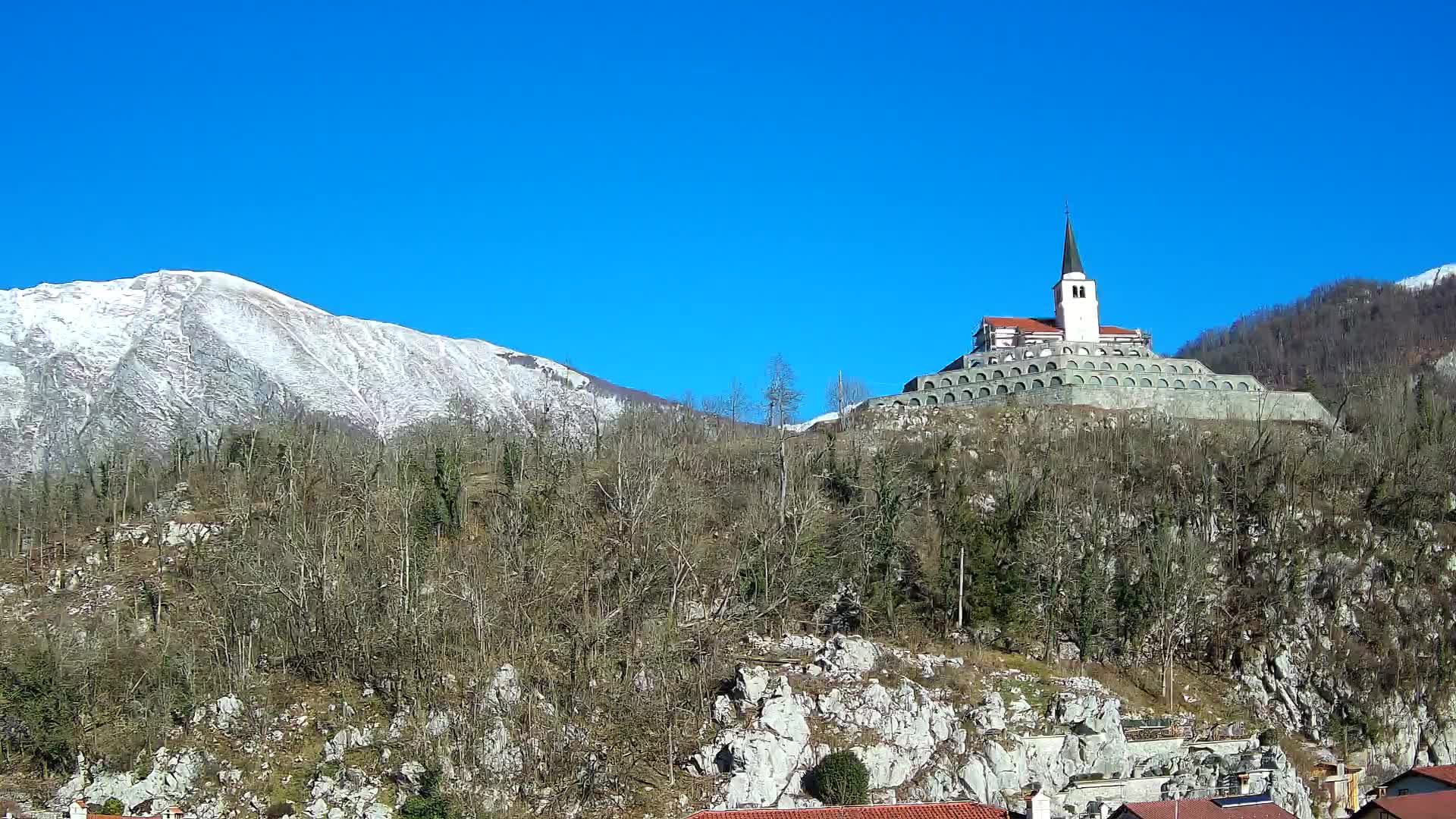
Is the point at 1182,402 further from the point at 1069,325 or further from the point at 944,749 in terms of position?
the point at 944,749

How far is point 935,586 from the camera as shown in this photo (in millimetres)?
60656

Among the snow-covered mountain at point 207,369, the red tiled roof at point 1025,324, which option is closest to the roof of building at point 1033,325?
the red tiled roof at point 1025,324

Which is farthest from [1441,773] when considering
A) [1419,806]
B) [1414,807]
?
[1414,807]

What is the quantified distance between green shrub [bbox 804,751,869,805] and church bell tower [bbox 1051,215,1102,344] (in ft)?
176

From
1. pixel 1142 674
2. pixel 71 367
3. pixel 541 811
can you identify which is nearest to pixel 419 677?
pixel 541 811

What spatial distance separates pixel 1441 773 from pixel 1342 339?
138 metres

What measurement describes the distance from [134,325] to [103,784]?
376ft

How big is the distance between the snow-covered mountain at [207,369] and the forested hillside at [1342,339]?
243ft

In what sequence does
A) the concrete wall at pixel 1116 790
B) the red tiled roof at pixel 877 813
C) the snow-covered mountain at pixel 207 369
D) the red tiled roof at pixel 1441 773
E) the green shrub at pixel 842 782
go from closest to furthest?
the red tiled roof at pixel 877 813 < the green shrub at pixel 842 782 < the red tiled roof at pixel 1441 773 < the concrete wall at pixel 1116 790 < the snow-covered mountain at pixel 207 369

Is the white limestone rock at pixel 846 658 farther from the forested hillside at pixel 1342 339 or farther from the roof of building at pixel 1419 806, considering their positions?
the forested hillside at pixel 1342 339

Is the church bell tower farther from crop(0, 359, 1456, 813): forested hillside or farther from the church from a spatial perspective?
crop(0, 359, 1456, 813): forested hillside

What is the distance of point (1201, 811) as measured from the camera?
3794 centimetres

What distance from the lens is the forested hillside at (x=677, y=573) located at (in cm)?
4934

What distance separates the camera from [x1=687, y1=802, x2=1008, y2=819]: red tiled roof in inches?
1539
